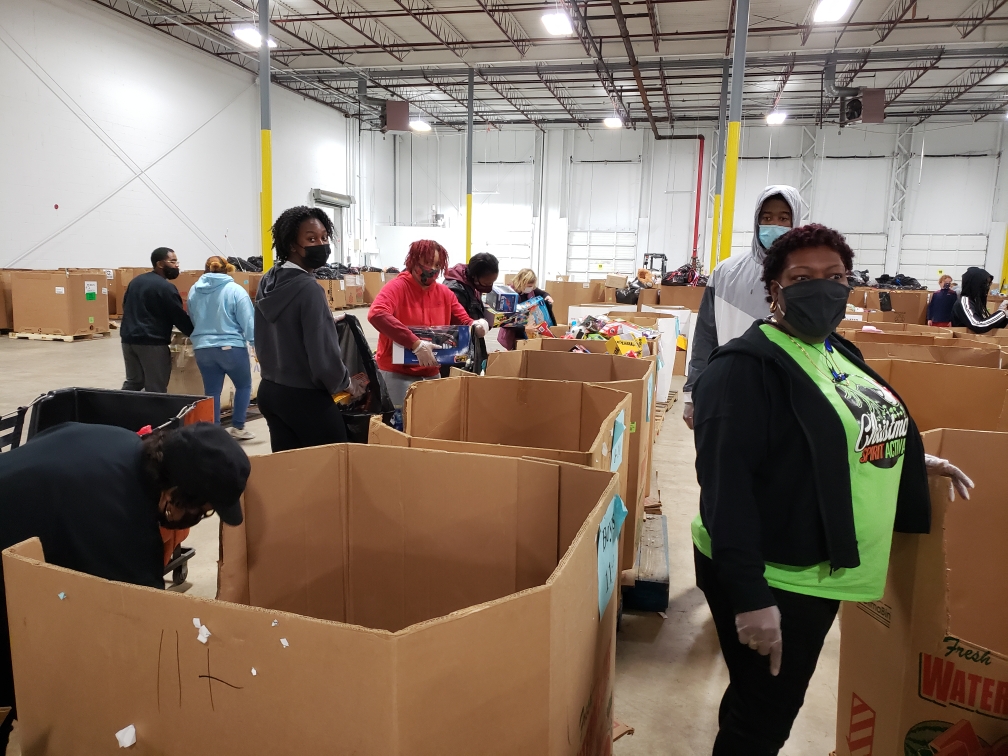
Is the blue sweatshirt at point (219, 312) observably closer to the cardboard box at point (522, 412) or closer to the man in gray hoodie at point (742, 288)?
the cardboard box at point (522, 412)

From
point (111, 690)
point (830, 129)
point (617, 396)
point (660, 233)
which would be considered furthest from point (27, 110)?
point (830, 129)

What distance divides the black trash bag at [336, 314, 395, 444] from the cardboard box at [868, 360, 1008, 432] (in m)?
2.05

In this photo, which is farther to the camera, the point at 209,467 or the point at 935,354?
the point at 935,354

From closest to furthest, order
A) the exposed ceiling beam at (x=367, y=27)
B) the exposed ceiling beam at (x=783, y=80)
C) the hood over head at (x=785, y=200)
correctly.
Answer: the hood over head at (x=785, y=200)
the exposed ceiling beam at (x=367, y=27)
the exposed ceiling beam at (x=783, y=80)

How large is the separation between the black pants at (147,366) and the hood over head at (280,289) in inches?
102

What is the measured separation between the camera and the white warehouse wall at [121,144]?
10.4 metres

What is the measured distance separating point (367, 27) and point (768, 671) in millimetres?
13450

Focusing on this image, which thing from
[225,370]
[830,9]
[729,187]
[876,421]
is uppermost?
[830,9]

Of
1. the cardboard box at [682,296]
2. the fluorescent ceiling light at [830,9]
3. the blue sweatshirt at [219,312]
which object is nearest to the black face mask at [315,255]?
the blue sweatshirt at [219,312]

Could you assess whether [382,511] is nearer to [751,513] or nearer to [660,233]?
[751,513]

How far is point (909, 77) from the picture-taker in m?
14.4

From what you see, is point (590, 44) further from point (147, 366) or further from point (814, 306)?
point (814, 306)

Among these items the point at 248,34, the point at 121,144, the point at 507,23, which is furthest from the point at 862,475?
the point at 121,144

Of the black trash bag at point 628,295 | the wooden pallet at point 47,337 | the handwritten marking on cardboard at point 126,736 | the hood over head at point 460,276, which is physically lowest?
the wooden pallet at point 47,337
